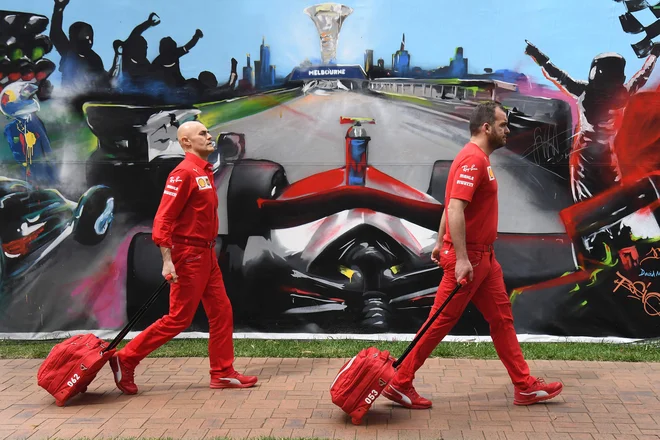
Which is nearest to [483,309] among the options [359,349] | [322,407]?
[322,407]

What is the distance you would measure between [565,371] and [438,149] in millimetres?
2108

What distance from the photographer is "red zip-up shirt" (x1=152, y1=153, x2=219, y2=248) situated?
529cm

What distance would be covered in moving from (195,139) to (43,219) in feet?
7.64

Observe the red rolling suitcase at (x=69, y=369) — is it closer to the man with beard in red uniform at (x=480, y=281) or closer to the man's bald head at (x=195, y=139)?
the man's bald head at (x=195, y=139)

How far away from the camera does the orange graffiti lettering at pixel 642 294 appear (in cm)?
679

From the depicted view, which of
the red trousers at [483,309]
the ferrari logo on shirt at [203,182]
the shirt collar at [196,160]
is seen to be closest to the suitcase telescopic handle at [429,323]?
the red trousers at [483,309]

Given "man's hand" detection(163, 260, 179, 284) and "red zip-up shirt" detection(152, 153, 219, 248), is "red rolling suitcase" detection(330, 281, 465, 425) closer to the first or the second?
"man's hand" detection(163, 260, 179, 284)

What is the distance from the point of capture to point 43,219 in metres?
7.13

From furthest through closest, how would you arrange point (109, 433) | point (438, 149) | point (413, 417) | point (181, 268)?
point (438, 149)
point (181, 268)
point (413, 417)
point (109, 433)

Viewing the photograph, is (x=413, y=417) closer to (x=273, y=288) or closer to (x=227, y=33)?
(x=273, y=288)

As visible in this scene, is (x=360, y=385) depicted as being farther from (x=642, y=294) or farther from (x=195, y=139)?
(x=642, y=294)

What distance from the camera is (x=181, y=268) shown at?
5445 millimetres

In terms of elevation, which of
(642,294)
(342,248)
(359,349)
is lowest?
(359,349)

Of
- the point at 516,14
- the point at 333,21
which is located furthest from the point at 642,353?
the point at 333,21
